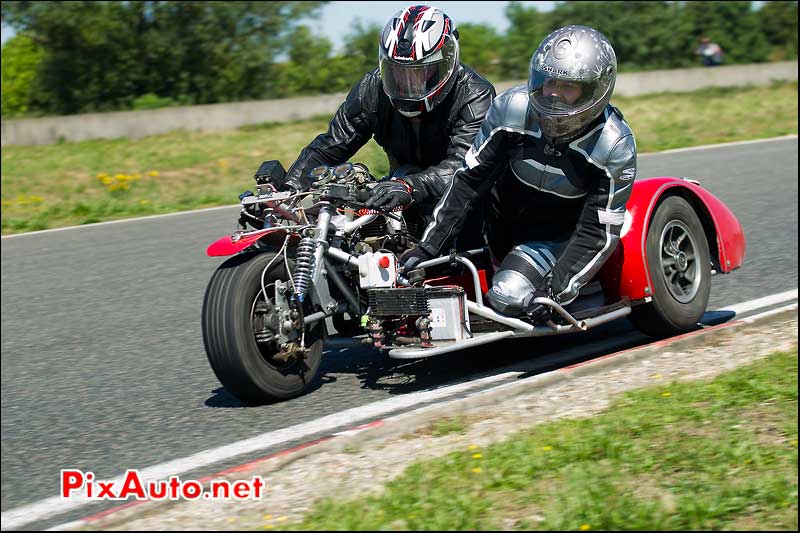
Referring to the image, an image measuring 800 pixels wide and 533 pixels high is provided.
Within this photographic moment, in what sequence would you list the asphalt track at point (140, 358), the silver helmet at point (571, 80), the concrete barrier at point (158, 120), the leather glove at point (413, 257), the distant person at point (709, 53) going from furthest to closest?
the distant person at point (709, 53), the concrete barrier at point (158, 120), the leather glove at point (413, 257), the silver helmet at point (571, 80), the asphalt track at point (140, 358)

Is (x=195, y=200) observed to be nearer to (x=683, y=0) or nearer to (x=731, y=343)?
(x=731, y=343)

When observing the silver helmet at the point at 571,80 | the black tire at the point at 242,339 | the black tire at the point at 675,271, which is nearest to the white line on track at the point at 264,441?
the black tire at the point at 242,339

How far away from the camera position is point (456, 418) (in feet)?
15.6

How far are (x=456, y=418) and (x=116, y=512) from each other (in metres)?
1.57

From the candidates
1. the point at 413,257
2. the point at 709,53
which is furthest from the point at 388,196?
the point at 709,53

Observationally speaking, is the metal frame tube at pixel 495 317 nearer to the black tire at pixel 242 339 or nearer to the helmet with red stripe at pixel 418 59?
the black tire at pixel 242 339

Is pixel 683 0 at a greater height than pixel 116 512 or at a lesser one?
greater

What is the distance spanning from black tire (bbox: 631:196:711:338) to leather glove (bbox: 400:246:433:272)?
1269 millimetres

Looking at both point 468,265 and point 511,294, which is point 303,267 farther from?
point 511,294

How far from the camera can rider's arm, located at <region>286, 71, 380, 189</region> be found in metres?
6.52

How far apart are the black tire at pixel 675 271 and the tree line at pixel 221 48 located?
2300 centimetres

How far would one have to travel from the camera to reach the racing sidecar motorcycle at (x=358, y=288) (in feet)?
17.5

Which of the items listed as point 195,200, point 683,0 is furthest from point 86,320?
point 683,0

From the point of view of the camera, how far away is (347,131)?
260 inches
